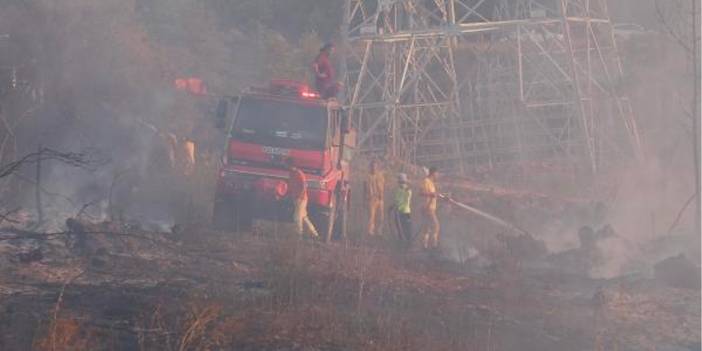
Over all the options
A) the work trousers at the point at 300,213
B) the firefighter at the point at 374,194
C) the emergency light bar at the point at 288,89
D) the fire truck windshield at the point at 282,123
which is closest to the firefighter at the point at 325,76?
the emergency light bar at the point at 288,89

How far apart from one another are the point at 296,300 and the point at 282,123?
5101 millimetres

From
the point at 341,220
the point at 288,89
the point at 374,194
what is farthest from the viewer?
the point at 374,194

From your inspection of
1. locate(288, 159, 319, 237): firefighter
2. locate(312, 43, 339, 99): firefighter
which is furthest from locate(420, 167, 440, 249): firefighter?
locate(288, 159, 319, 237): firefighter

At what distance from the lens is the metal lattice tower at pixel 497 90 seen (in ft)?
80.2

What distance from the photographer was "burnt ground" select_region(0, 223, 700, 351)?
9.17m

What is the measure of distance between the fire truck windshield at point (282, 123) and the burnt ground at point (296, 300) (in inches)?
63.8

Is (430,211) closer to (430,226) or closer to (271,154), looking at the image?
(430,226)

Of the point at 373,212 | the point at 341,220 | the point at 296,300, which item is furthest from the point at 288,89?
the point at 296,300

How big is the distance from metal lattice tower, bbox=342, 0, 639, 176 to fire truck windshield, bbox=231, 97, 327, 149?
29.8ft

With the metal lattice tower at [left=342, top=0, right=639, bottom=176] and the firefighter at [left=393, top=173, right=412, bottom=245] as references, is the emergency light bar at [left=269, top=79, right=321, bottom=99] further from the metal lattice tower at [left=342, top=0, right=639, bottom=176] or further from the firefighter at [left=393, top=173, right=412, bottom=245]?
the metal lattice tower at [left=342, top=0, right=639, bottom=176]

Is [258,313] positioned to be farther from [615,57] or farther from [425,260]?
[615,57]

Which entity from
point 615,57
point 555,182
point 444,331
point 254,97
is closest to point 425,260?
point 254,97

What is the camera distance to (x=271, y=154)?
15234 millimetres

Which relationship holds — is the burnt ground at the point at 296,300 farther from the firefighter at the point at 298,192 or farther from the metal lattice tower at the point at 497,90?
the metal lattice tower at the point at 497,90
